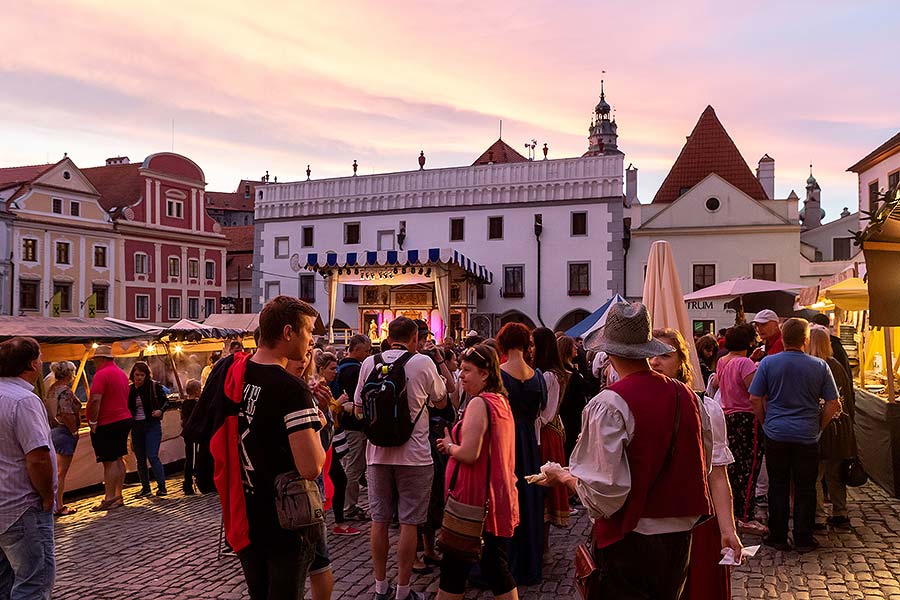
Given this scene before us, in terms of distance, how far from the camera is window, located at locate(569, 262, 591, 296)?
32.9m

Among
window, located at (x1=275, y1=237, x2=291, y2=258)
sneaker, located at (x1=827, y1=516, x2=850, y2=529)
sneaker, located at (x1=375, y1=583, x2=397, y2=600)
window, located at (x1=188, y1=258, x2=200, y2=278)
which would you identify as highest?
window, located at (x1=275, y1=237, x2=291, y2=258)

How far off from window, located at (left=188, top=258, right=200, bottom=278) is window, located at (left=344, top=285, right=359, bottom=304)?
15.9 m

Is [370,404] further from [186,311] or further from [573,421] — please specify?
[186,311]

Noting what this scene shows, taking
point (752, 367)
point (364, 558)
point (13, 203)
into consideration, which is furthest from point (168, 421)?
point (13, 203)

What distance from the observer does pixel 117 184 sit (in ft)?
152

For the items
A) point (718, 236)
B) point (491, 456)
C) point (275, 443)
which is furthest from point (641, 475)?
point (718, 236)

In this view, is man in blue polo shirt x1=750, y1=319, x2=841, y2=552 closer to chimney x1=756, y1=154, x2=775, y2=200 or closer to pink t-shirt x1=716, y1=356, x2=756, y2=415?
pink t-shirt x1=716, y1=356, x2=756, y2=415

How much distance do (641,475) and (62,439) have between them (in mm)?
8081

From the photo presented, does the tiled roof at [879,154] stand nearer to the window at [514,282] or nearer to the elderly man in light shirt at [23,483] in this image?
the window at [514,282]

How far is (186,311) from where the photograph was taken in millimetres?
46750

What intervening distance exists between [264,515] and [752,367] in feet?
16.7

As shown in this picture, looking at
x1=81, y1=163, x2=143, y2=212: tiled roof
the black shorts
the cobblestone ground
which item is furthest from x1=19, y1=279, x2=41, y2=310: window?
the cobblestone ground

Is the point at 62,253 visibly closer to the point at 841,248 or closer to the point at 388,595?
the point at 388,595

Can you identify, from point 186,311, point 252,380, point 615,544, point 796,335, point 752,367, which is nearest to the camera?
point 615,544
